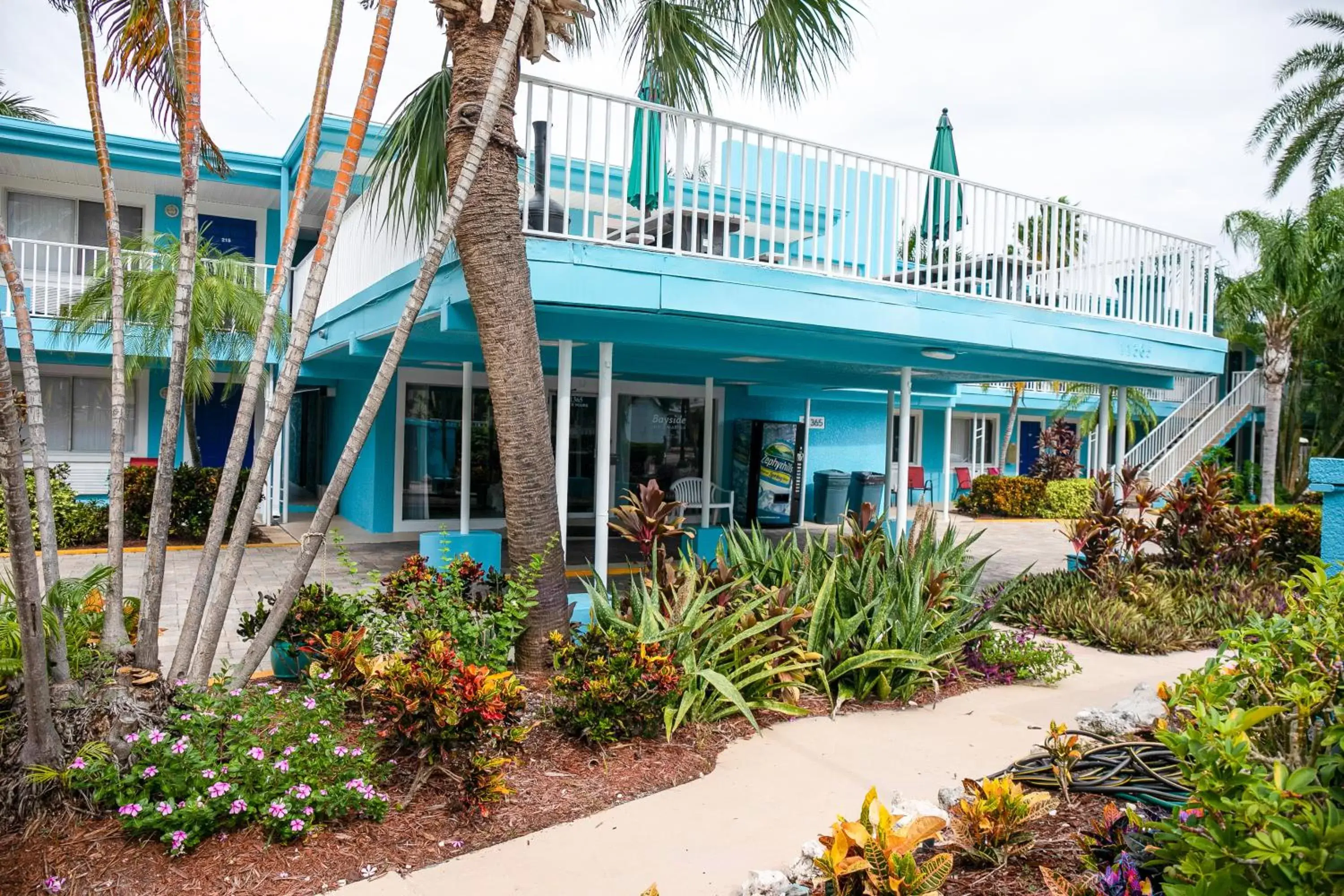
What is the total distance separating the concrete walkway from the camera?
3395 mm

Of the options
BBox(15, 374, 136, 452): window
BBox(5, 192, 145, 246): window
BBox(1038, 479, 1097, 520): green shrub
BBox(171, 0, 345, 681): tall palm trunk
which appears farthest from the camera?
BBox(1038, 479, 1097, 520): green shrub

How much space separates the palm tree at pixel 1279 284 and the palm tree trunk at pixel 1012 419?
5220 millimetres

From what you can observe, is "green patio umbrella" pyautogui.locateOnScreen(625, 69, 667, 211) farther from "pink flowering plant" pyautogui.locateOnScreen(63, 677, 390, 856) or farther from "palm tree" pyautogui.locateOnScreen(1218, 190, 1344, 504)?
"palm tree" pyautogui.locateOnScreen(1218, 190, 1344, 504)

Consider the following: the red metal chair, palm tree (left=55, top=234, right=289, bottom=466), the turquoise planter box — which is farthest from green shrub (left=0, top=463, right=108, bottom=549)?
the red metal chair

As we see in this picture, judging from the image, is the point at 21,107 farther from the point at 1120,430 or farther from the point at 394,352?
the point at 1120,430

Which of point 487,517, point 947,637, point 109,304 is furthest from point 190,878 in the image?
point 487,517

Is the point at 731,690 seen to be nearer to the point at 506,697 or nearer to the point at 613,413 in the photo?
the point at 506,697

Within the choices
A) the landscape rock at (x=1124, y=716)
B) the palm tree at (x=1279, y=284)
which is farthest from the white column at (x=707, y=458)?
the palm tree at (x=1279, y=284)

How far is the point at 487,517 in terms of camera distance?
1413 centimetres

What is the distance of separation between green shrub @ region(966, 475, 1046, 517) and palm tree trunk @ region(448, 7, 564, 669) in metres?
17.2

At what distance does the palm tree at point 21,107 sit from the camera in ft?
63.5

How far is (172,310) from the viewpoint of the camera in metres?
10.5

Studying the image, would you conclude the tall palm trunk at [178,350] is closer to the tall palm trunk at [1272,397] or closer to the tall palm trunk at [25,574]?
the tall palm trunk at [25,574]

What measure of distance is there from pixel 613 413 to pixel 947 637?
30.8 feet
